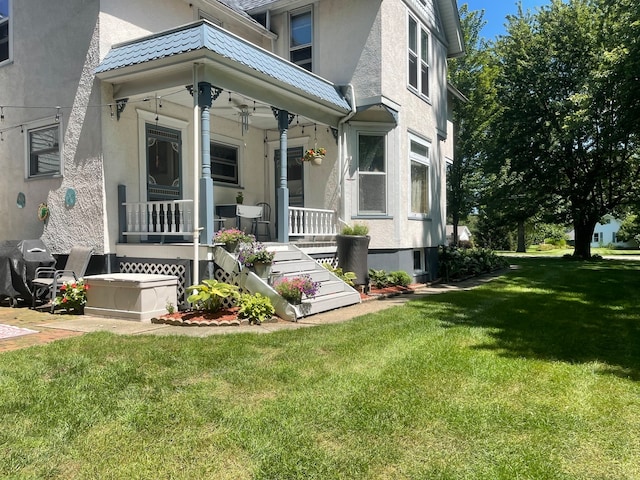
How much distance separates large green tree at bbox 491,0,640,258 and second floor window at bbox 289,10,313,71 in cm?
1374

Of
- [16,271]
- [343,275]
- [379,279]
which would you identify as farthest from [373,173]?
[16,271]

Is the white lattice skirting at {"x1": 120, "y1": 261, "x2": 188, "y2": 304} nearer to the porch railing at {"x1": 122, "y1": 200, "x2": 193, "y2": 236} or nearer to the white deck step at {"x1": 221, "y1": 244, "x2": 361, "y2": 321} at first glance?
the porch railing at {"x1": 122, "y1": 200, "x2": 193, "y2": 236}

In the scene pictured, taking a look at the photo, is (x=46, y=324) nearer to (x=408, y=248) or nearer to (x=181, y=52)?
(x=181, y=52)

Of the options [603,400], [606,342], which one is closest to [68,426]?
[603,400]

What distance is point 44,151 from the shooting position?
33.3ft

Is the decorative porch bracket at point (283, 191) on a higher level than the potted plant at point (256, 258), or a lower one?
higher

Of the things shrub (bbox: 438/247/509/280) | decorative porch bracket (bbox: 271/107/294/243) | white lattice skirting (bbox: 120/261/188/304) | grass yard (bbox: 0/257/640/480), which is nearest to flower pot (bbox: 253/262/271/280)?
white lattice skirting (bbox: 120/261/188/304)

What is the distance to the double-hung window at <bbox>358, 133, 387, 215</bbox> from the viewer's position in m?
11.6

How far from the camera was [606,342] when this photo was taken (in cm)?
577

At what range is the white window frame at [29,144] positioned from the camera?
957cm

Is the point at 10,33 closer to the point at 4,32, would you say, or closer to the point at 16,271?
the point at 4,32

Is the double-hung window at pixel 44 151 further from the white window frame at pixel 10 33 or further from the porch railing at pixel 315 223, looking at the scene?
the porch railing at pixel 315 223

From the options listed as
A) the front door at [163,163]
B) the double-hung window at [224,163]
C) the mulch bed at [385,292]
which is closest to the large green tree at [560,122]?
the mulch bed at [385,292]

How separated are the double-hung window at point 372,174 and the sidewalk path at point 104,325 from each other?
3303 millimetres
